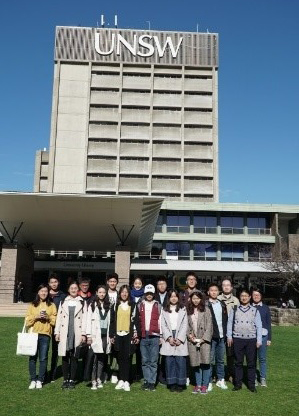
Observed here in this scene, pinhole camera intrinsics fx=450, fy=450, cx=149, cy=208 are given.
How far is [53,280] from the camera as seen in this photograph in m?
8.02

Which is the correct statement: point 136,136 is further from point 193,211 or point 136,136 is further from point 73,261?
point 73,261

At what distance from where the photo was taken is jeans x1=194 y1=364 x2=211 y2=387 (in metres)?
7.28

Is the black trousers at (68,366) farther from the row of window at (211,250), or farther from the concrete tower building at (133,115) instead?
the concrete tower building at (133,115)

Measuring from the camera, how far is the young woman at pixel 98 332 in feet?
24.0

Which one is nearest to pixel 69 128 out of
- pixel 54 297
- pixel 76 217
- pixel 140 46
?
pixel 140 46

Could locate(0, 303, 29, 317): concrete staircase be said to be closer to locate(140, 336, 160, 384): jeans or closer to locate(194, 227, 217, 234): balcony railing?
locate(140, 336, 160, 384): jeans

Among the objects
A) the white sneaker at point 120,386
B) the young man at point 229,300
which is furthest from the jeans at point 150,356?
the young man at point 229,300

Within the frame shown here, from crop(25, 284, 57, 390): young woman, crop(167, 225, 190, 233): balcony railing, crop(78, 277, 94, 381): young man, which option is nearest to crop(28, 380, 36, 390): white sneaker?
crop(25, 284, 57, 390): young woman

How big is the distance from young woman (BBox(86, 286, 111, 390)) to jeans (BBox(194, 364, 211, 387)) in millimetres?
1493

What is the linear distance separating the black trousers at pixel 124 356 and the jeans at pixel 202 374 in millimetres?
1117

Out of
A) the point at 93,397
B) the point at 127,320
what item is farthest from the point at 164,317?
the point at 93,397

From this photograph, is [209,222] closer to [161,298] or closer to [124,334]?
[161,298]

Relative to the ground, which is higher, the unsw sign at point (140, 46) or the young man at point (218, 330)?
the unsw sign at point (140, 46)

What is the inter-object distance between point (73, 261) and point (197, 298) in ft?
127
